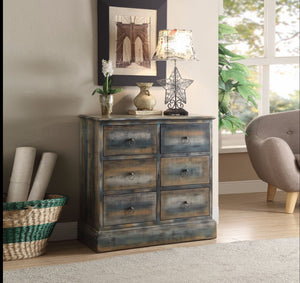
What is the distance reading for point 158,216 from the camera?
3.01m

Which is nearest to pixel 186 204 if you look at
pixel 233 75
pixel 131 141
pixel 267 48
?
pixel 131 141

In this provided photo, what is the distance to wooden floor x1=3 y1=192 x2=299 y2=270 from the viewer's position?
280 cm

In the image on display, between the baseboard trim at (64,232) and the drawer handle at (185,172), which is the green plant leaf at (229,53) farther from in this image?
the baseboard trim at (64,232)

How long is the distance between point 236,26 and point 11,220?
10.6 feet

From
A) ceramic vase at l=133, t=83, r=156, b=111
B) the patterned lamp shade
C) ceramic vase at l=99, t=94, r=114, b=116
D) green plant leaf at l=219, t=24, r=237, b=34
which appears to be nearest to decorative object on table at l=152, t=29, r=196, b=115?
the patterned lamp shade

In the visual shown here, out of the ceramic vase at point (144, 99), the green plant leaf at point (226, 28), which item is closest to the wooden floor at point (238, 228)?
the ceramic vase at point (144, 99)

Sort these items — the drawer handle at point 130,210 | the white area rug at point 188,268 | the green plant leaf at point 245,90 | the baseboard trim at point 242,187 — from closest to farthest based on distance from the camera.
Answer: the white area rug at point 188,268 < the drawer handle at point 130,210 < the green plant leaf at point 245,90 < the baseboard trim at point 242,187

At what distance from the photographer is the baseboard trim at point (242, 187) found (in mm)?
4801

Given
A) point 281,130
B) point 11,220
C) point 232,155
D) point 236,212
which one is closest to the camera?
point 11,220

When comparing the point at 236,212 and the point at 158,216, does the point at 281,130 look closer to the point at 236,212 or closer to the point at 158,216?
the point at 236,212

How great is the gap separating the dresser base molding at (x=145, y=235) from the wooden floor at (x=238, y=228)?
37mm

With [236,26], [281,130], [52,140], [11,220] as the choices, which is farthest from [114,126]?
[236,26]

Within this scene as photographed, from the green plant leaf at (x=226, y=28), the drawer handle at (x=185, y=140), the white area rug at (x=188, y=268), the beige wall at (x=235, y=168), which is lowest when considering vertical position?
the white area rug at (x=188, y=268)

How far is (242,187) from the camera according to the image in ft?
16.0
